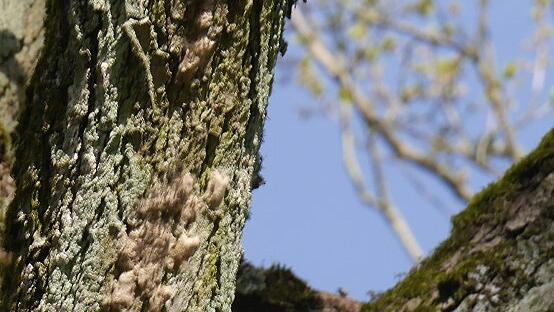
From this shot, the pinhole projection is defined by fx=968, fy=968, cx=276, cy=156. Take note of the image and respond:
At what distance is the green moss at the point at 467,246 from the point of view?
5.55 ft

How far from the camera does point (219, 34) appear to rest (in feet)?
4.13

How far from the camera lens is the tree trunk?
1.22 meters

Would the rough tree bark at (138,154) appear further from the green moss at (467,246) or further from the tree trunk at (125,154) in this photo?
the green moss at (467,246)

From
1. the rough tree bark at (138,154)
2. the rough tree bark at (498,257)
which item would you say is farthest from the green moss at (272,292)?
the rough tree bark at (138,154)

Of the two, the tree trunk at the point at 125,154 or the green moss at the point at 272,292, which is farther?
the green moss at the point at 272,292

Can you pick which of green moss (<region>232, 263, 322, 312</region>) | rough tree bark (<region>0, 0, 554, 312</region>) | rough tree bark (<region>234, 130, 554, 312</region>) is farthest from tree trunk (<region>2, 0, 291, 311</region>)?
green moss (<region>232, 263, 322, 312</region>)

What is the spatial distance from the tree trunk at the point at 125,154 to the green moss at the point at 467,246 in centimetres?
58

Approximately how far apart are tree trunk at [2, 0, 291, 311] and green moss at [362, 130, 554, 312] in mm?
577

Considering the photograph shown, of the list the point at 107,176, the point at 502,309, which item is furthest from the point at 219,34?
the point at 502,309

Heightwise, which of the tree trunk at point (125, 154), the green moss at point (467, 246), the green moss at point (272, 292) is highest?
the green moss at point (272, 292)

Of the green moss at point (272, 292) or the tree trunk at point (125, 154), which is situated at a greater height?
the green moss at point (272, 292)

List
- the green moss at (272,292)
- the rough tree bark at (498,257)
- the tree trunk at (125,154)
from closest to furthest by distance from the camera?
the tree trunk at (125,154) → the rough tree bark at (498,257) → the green moss at (272,292)

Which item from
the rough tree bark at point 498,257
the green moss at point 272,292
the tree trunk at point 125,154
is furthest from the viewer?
the green moss at point 272,292

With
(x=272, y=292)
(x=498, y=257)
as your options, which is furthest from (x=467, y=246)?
(x=272, y=292)
